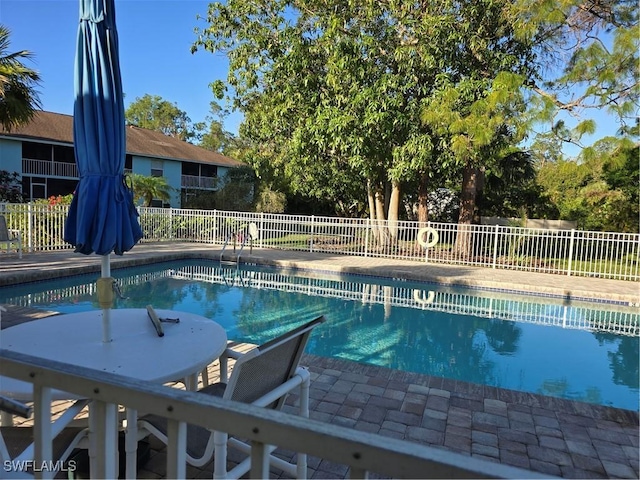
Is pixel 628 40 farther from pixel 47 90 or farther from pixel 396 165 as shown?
pixel 47 90

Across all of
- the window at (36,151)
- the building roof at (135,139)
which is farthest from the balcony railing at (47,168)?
the building roof at (135,139)

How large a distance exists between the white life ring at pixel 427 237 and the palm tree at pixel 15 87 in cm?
1018

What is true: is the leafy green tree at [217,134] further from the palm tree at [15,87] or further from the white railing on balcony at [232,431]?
the white railing on balcony at [232,431]

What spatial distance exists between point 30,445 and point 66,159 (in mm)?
24143

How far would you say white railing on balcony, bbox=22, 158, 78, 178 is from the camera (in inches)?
806

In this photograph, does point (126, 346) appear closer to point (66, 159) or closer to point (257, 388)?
point (257, 388)

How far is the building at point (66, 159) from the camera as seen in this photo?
65.6 ft

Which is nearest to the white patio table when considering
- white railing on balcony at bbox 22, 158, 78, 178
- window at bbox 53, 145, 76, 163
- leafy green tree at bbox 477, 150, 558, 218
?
leafy green tree at bbox 477, 150, 558, 218

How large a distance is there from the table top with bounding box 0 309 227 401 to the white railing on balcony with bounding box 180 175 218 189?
2435cm

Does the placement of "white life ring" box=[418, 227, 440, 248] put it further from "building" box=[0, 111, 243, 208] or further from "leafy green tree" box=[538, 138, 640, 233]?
"building" box=[0, 111, 243, 208]

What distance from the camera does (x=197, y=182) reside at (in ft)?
90.5

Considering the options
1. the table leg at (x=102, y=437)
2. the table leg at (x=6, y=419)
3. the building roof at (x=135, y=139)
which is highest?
the building roof at (x=135, y=139)

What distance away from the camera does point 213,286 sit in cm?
970

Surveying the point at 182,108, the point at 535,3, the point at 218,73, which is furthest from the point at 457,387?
the point at 182,108
